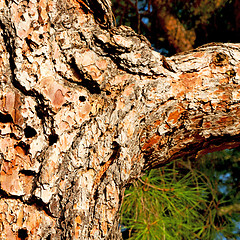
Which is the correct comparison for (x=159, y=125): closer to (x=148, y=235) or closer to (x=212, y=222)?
(x=148, y=235)

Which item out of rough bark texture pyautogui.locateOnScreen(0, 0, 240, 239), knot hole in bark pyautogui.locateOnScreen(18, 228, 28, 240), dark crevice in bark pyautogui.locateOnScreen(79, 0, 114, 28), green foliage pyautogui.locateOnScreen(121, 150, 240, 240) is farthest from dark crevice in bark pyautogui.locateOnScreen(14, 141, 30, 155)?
green foliage pyautogui.locateOnScreen(121, 150, 240, 240)

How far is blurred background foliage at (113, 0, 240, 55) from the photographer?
1016mm

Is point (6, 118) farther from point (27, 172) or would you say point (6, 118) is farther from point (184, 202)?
point (184, 202)

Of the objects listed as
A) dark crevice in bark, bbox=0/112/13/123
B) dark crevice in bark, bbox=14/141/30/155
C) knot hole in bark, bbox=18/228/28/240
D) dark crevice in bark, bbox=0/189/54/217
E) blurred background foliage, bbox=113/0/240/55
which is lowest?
knot hole in bark, bbox=18/228/28/240

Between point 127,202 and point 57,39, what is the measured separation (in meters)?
0.57

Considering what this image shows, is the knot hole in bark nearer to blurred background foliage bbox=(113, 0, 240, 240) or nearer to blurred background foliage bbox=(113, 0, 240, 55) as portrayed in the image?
blurred background foliage bbox=(113, 0, 240, 240)

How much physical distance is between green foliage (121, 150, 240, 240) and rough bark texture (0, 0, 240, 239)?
1.03ft

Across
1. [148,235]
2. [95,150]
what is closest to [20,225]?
[95,150]

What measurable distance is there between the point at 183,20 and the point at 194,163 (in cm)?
53

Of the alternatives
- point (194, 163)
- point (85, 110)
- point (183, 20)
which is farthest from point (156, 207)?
point (183, 20)

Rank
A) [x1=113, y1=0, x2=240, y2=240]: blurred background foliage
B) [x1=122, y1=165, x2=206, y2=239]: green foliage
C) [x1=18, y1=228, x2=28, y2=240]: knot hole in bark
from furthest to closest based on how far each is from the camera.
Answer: [x1=113, y1=0, x2=240, y2=240]: blurred background foliage < [x1=122, y1=165, x2=206, y2=239]: green foliage < [x1=18, y1=228, x2=28, y2=240]: knot hole in bark

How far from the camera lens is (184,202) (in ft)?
3.00

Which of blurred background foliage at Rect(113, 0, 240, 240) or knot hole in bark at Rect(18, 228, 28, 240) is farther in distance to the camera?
blurred background foliage at Rect(113, 0, 240, 240)

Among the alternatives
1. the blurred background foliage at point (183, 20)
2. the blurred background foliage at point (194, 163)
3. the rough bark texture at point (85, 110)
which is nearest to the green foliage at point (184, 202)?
the blurred background foliage at point (194, 163)
